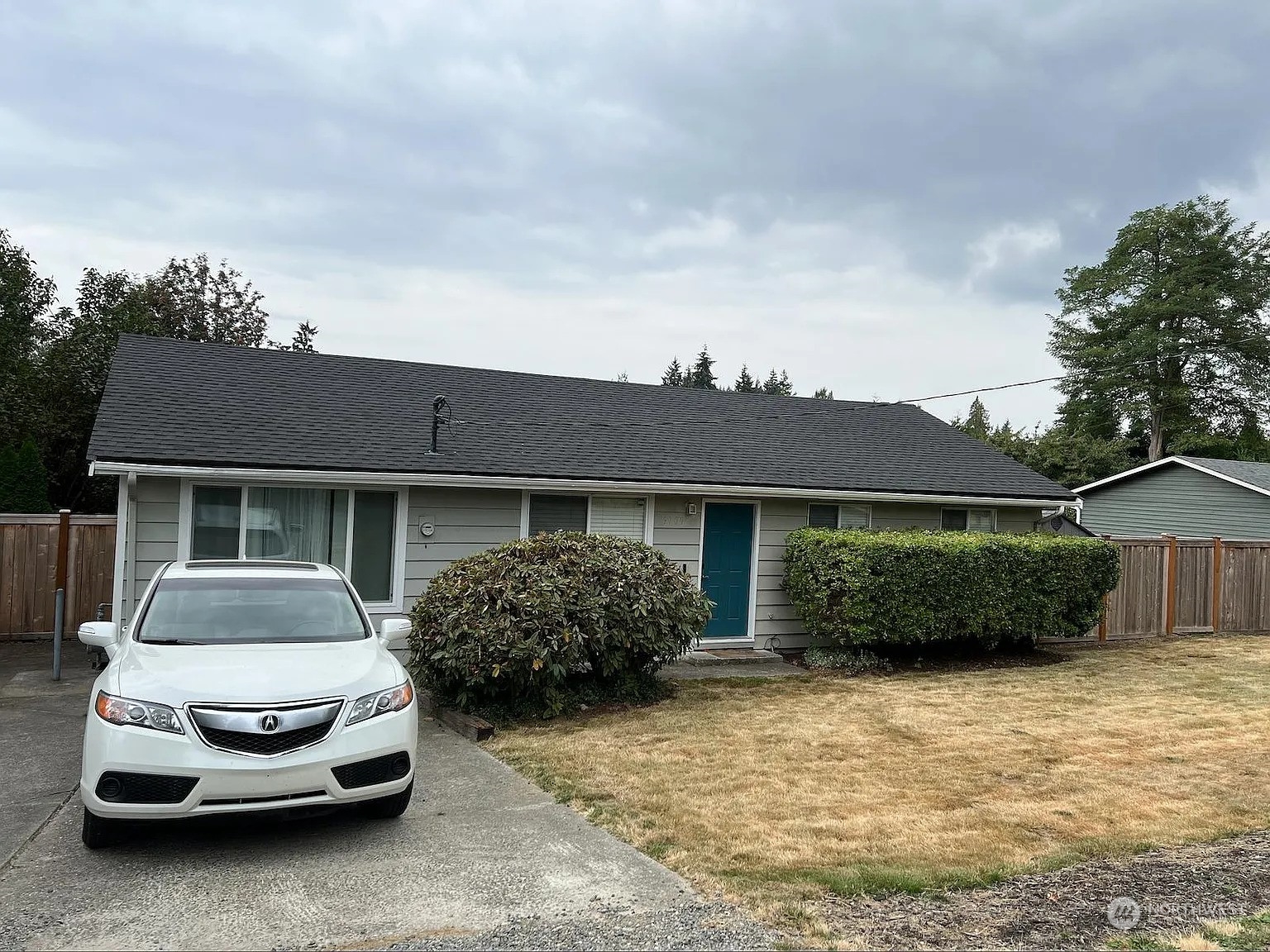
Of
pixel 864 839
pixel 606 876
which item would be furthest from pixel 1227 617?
pixel 606 876

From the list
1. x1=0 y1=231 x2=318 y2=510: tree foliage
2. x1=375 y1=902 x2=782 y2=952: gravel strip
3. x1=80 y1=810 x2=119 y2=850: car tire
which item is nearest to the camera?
x1=375 y1=902 x2=782 y2=952: gravel strip

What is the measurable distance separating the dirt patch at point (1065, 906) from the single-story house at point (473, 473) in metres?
7.30

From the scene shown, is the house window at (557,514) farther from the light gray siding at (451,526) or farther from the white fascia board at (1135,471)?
the white fascia board at (1135,471)

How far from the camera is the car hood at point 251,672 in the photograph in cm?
462

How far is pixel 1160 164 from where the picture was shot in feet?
46.1

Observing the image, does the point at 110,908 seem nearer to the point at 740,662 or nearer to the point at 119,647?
the point at 119,647

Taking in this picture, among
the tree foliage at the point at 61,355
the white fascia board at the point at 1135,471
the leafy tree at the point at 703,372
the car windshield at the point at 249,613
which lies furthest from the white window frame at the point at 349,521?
Answer: the leafy tree at the point at 703,372

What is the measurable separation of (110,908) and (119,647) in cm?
189

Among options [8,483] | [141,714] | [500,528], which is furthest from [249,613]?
[8,483]

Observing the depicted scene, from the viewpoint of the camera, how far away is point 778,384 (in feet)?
215

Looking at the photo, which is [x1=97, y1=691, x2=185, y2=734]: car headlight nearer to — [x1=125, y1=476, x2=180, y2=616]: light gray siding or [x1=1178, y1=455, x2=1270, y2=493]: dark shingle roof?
[x1=125, y1=476, x2=180, y2=616]: light gray siding

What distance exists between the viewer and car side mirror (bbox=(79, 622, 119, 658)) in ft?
17.9
